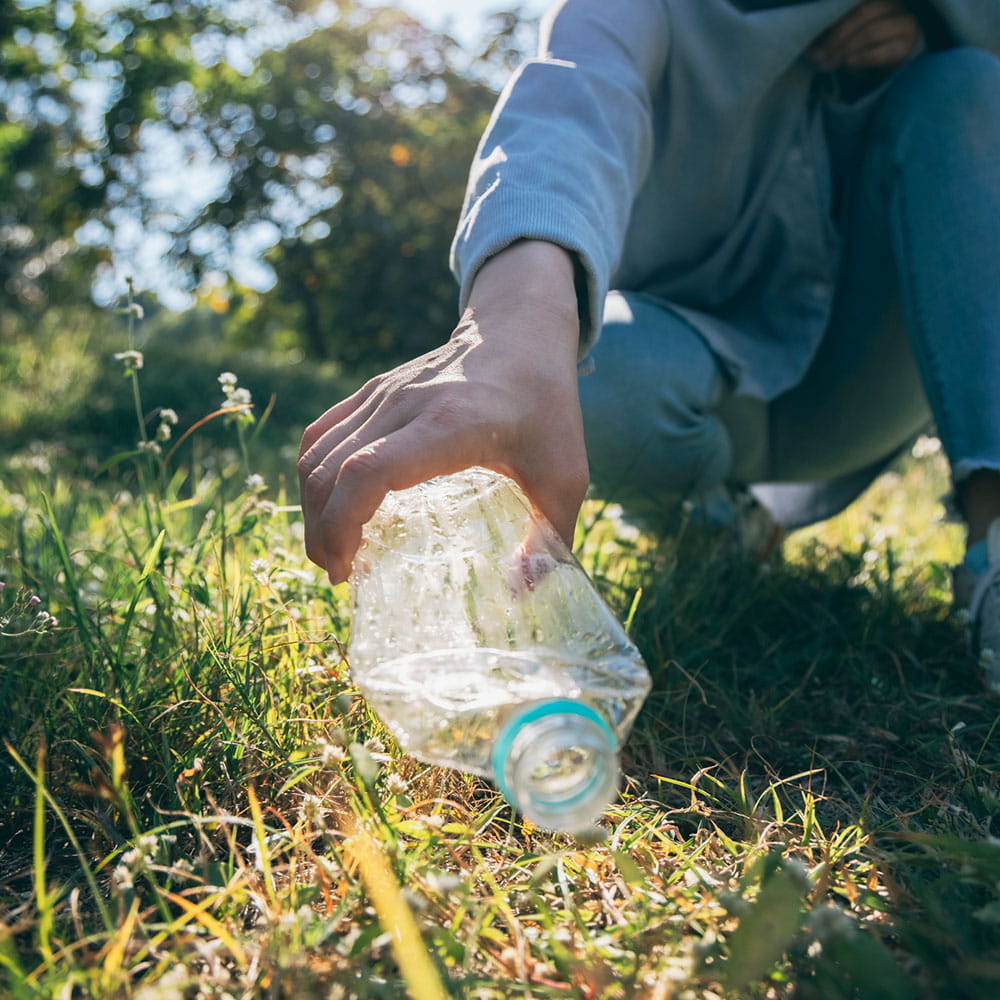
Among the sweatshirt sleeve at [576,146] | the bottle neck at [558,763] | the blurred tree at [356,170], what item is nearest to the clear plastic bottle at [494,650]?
the bottle neck at [558,763]

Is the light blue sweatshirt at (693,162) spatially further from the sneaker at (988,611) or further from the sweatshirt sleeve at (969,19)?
the sneaker at (988,611)

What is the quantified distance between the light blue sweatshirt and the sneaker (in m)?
0.72

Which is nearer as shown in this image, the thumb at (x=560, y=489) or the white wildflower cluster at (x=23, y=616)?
the thumb at (x=560, y=489)

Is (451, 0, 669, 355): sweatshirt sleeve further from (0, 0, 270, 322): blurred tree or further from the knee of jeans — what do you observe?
(0, 0, 270, 322): blurred tree

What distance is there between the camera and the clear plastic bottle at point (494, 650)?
2.93 ft

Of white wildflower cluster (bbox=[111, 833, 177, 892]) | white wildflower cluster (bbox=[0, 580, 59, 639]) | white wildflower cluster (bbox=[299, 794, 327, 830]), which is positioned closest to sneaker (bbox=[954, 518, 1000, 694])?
white wildflower cluster (bbox=[299, 794, 327, 830])

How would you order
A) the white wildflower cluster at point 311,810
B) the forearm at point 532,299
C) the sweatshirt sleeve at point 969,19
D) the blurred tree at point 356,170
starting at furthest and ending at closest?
the blurred tree at point 356,170 → the sweatshirt sleeve at point 969,19 → the forearm at point 532,299 → the white wildflower cluster at point 311,810

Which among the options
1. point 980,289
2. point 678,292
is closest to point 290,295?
point 678,292

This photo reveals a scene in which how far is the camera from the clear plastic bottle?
0.89 metres

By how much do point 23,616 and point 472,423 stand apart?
87 cm

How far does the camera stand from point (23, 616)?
Result: 1438mm

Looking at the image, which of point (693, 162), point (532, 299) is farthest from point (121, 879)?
point (693, 162)

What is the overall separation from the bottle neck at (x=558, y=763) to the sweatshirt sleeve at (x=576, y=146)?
0.72 metres

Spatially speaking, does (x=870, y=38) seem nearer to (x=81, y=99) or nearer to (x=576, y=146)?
(x=576, y=146)
